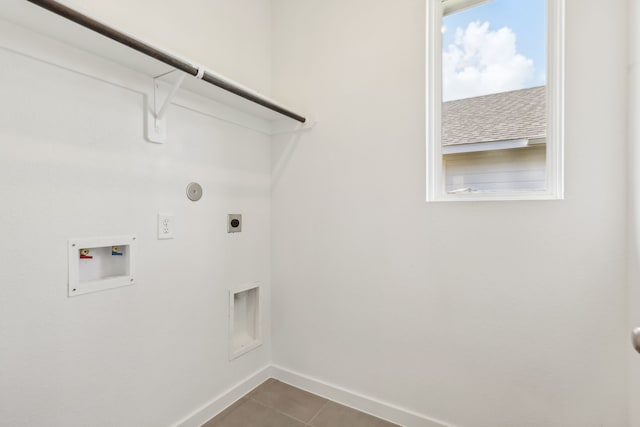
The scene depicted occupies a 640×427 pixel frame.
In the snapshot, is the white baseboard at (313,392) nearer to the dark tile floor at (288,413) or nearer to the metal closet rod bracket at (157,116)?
the dark tile floor at (288,413)

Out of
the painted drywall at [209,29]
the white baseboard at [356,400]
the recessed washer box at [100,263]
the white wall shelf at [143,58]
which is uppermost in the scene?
the painted drywall at [209,29]

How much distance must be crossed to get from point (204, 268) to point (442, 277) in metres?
1.32

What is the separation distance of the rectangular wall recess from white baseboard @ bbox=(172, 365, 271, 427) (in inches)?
7.8

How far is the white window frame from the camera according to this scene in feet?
4.45

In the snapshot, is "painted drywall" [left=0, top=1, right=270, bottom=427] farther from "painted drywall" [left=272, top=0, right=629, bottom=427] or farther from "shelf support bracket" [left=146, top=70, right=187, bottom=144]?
"painted drywall" [left=272, top=0, right=629, bottom=427]

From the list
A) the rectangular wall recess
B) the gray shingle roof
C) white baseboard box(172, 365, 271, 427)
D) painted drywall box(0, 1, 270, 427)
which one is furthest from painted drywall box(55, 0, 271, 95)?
white baseboard box(172, 365, 271, 427)

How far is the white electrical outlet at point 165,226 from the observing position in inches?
58.9

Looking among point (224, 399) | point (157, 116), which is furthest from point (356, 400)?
point (157, 116)

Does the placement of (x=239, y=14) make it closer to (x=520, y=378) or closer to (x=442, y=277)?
(x=442, y=277)

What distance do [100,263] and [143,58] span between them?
2.96ft

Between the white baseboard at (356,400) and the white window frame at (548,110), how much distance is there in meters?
1.20

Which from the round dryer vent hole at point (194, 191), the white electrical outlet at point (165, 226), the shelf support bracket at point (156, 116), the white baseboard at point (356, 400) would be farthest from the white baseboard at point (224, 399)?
the shelf support bracket at point (156, 116)

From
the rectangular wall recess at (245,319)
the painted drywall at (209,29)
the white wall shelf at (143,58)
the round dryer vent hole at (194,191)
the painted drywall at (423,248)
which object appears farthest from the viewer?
the rectangular wall recess at (245,319)

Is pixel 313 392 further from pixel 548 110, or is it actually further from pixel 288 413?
pixel 548 110
